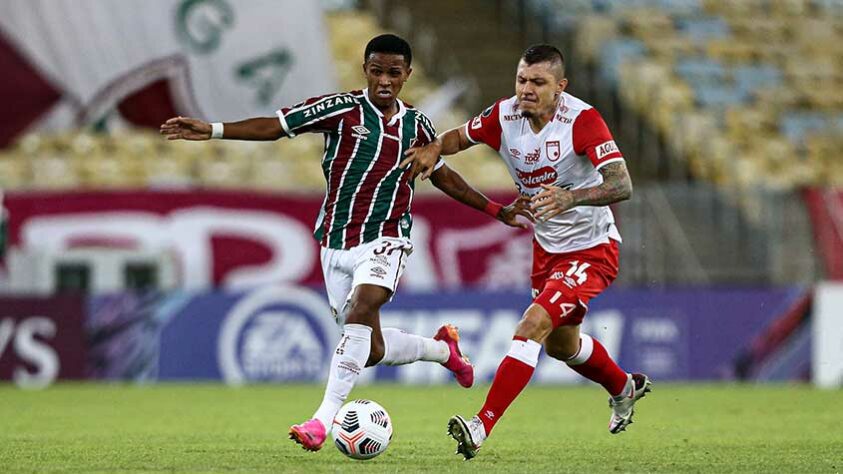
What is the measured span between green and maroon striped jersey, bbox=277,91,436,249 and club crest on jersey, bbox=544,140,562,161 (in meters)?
0.74

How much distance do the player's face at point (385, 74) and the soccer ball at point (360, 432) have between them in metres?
1.62

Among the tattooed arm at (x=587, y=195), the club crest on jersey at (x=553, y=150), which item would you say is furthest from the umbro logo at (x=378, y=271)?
the club crest on jersey at (x=553, y=150)

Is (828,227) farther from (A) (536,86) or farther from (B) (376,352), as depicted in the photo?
(B) (376,352)

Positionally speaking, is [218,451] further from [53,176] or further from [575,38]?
[575,38]

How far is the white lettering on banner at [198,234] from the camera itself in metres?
16.2

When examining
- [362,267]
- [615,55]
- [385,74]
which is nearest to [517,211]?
[362,267]

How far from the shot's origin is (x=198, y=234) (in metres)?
16.3

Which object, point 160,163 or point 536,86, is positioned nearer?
point 536,86

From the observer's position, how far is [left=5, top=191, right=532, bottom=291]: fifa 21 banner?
16.2 metres

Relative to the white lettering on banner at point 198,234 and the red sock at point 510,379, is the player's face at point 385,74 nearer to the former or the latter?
the red sock at point 510,379

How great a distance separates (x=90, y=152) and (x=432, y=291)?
15.1 ft

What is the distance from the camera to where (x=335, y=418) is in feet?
25.0

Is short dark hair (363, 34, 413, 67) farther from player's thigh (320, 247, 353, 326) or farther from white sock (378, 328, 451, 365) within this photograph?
white sock (378, 328, 451, 365)

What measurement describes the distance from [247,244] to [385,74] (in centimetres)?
865
